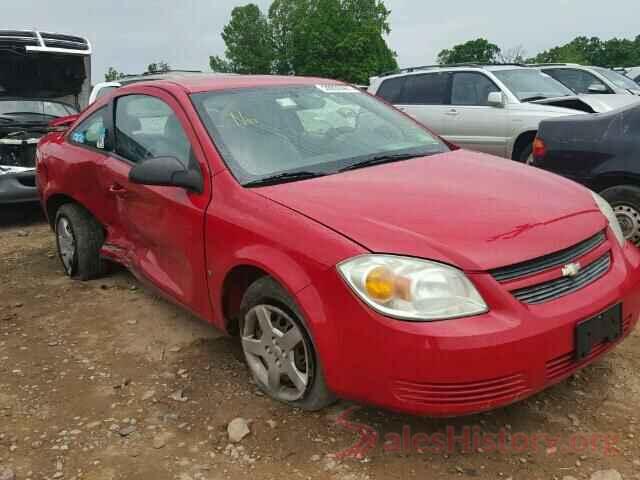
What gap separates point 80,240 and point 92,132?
2.62 ft

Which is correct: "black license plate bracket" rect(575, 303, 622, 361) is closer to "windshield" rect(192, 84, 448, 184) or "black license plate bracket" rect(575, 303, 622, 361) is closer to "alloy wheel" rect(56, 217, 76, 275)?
"windshield" rect(192, 84, 448, 184)

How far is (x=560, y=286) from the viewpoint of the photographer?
248 cm

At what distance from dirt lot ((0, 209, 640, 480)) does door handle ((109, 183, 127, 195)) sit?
0.88 m

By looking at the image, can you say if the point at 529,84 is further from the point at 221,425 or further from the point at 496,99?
the point at 221,425

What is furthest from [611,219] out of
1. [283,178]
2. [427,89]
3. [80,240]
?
[427,89]

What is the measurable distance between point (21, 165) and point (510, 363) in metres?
6.31

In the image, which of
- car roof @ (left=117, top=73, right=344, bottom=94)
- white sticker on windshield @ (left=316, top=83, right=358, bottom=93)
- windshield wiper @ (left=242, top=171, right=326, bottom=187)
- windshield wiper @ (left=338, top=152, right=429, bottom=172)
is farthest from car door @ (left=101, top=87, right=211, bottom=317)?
white sticker on windshield @ (left=316, top=83, right=358, bottom=93)

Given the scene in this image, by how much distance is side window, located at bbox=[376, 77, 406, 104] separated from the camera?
9141mm

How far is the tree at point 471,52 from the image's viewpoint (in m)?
71.7

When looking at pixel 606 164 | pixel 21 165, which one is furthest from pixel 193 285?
pixel 21 165

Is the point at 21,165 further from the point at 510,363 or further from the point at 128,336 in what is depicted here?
the point at 510,363

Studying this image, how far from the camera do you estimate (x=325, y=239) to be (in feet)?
8.20

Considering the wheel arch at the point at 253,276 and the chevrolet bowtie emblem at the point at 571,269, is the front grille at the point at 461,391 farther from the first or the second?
the wheel arch at the point at 253,276

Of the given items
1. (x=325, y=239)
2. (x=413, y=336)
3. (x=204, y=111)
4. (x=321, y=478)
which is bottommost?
(x=321, y=478)
